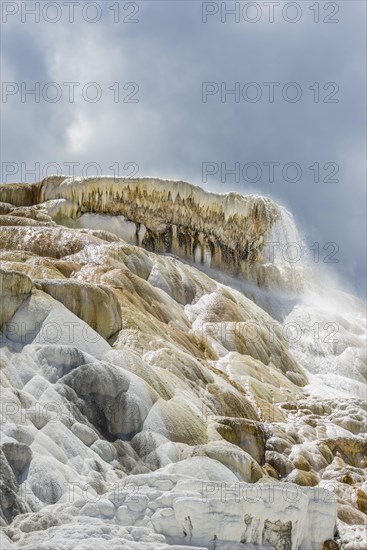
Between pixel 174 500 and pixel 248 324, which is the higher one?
pixel 248 324

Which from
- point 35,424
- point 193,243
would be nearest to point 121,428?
point 35,424

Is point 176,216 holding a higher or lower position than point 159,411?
higher

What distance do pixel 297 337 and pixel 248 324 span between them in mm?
4567

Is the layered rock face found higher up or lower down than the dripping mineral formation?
higher up

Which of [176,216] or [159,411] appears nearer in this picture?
[159,411]

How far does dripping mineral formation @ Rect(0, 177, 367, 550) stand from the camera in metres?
7.38

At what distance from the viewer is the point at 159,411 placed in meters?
9.74

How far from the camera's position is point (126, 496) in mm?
7492

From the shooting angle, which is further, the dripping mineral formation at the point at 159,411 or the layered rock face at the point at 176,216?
the layered rock face at the point at 176,216

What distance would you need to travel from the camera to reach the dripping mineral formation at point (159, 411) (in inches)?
290

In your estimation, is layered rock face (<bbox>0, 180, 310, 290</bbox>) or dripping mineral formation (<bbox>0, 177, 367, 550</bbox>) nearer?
dripping mineral formation (<bbox>0, 177, 367, 550</bbox>)

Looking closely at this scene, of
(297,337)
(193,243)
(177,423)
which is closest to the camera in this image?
(177,423)

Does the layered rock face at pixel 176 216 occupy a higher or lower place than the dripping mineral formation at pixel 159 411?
higher

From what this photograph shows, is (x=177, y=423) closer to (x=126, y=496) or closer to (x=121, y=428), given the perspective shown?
(x=121, y=428)
